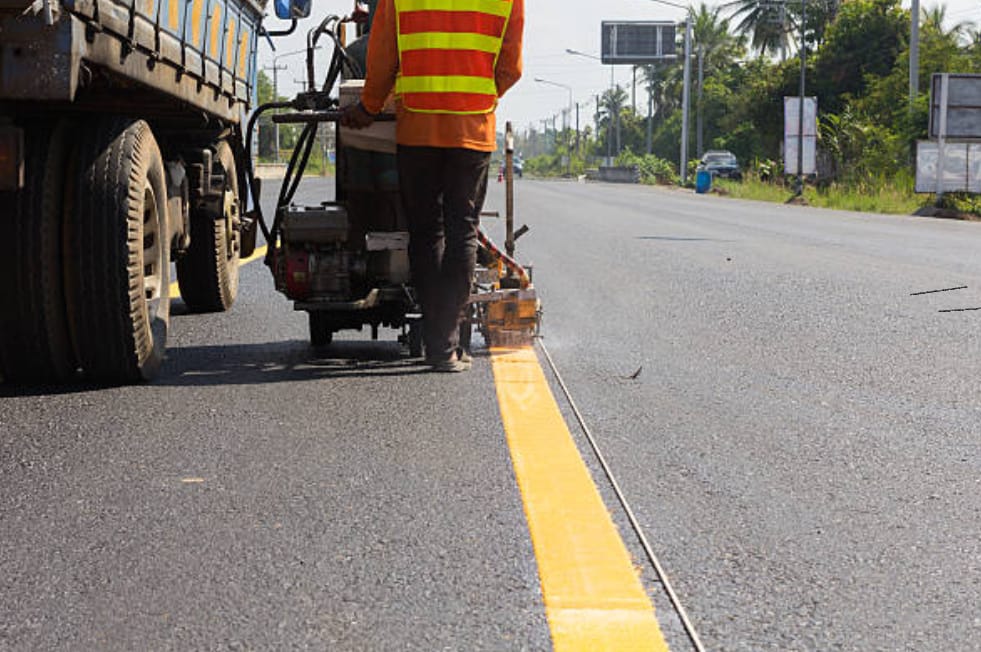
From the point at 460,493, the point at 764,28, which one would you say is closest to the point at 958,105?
the point at 460,493

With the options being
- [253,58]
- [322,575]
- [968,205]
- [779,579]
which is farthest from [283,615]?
[968,205]

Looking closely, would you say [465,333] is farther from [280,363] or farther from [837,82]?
[837,82]

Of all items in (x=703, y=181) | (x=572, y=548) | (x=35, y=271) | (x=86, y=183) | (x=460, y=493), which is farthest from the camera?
(x=703, y=181)

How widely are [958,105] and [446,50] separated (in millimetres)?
26851

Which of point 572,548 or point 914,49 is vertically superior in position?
point 914,49

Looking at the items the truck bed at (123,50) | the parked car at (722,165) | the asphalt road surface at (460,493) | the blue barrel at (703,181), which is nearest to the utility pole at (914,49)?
the blue barrel at (703,181)

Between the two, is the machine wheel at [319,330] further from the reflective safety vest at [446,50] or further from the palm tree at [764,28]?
the palm tree at [764,28]

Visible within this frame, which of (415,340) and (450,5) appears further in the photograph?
(415,340)

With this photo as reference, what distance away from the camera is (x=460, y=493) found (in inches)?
148

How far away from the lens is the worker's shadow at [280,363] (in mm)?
5793

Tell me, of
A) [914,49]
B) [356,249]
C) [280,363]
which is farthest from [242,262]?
[914,49]

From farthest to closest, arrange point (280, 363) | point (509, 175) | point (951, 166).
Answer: point (951, 166)
point (509, 175)
point (280, 363)

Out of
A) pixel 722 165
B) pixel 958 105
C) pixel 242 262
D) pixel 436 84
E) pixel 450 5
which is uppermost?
pixel 958 105

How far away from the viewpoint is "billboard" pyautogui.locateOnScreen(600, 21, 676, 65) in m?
101
